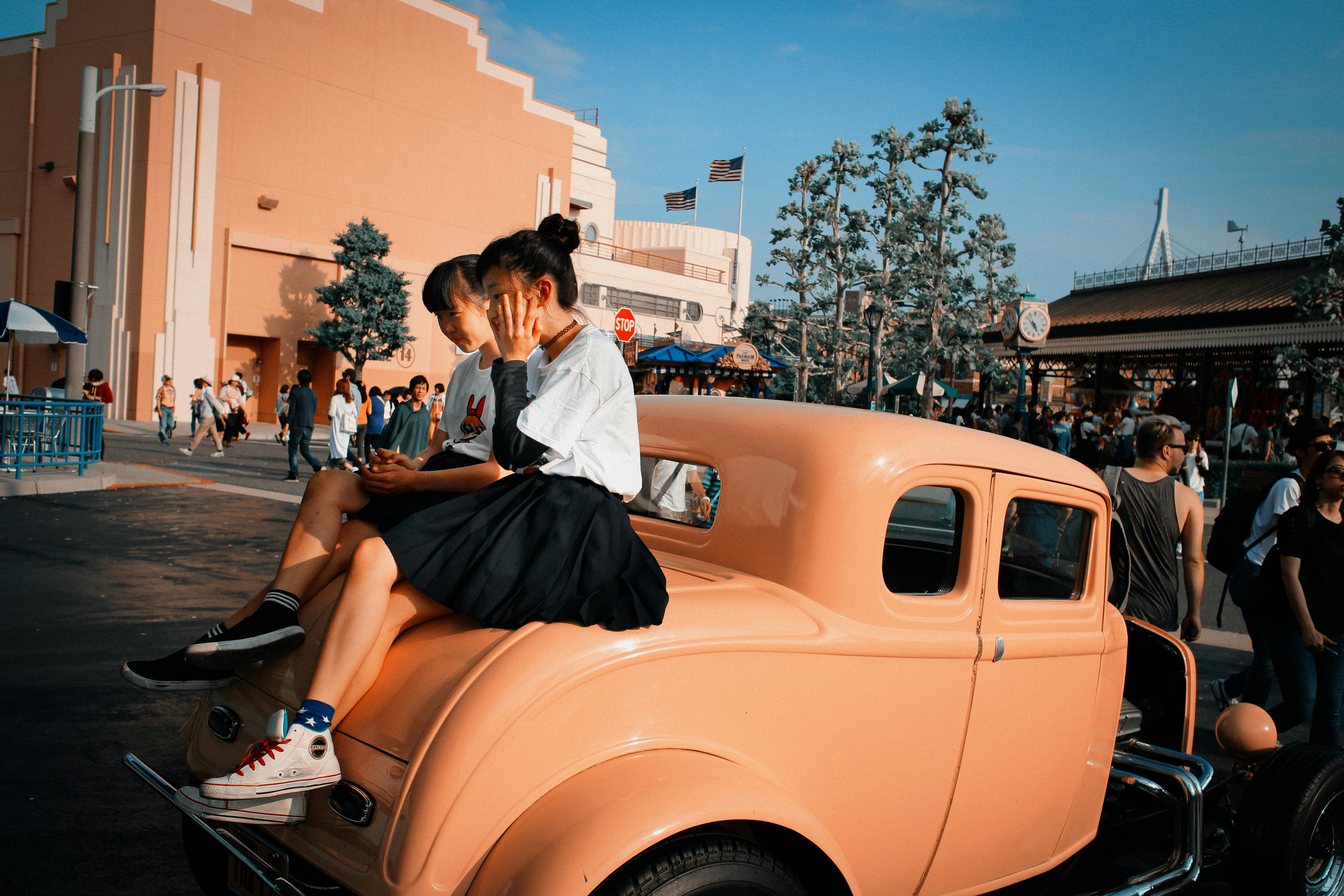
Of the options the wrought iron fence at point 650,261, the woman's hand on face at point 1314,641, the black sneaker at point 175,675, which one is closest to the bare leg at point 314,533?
the black sneaker at point 175,675

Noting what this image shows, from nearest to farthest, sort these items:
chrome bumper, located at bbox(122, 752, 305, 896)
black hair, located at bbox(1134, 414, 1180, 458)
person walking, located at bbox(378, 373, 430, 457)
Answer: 1. chrome bumper, located at bbox(122, 752, 305, 896)
2. black hair, located at bbox(1134, 414, 1180, 458)
3. person walking, located at bbox(378, 373, 430, 457)

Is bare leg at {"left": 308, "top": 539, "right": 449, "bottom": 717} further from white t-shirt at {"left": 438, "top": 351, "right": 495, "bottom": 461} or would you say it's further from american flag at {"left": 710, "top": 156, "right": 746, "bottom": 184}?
american flag at {"left": 710, "top": 156, "right": 746, "bottom": 184}

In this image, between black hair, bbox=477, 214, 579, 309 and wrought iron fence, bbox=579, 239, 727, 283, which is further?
wrought iron fence, bbox=579, 239, 727, 283

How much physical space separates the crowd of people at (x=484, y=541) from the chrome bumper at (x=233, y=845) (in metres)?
0.12

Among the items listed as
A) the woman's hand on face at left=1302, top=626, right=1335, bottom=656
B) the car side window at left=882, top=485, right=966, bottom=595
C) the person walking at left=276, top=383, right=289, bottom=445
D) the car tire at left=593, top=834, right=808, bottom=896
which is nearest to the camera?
the car tire at left=593, top=834, right=808, bottom=896

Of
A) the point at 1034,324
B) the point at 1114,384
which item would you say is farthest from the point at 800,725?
the point at 1114,384

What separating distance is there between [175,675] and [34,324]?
15.0 metres

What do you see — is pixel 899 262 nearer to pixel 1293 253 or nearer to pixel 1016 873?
pixel 1293 253

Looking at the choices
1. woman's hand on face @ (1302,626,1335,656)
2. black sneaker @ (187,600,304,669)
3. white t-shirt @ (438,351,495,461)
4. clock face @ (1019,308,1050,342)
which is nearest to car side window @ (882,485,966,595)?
white t-shirt @ (438,351,495,461)

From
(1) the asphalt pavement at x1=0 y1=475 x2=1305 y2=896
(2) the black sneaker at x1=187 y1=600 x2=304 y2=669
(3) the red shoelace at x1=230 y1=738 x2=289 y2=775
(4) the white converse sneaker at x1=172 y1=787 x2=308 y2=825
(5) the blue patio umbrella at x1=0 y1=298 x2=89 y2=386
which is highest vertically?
(5) the blue patio umbrella at x1=0 y1=298 x2=89 y2=386

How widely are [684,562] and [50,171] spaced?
34634 mm

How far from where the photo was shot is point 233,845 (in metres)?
2.11

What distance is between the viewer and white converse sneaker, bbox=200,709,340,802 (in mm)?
1863

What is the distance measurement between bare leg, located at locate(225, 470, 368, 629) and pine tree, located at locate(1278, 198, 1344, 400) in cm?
2548
